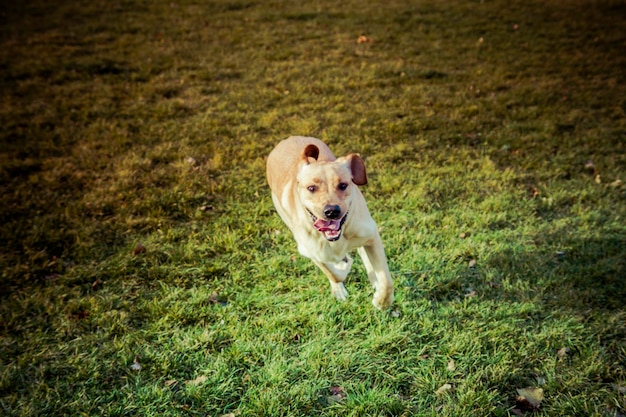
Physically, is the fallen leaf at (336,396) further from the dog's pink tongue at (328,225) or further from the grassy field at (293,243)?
the dog's pink tongue at (328,225)

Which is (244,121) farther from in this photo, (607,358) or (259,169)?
(607,358)

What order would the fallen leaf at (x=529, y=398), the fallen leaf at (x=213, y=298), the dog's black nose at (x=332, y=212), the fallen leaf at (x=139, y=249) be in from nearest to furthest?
the fallen leaf at (x=529, y=398), the dog's black nose at (x=332, y=212), the fallen leaf at (x=213, y=298), the fallen leaf at (x=139, y=249)

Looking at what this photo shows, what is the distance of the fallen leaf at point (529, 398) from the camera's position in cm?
320

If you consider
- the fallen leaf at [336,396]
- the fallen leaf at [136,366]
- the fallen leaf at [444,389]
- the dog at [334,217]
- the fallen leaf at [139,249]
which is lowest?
the fallen leaf at [336,396]

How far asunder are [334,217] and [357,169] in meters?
0.56

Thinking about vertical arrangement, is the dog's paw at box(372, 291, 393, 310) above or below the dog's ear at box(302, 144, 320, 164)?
below

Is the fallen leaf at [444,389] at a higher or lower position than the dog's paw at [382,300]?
lower

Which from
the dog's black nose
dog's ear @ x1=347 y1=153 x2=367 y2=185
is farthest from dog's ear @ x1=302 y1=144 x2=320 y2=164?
the dog's black nose

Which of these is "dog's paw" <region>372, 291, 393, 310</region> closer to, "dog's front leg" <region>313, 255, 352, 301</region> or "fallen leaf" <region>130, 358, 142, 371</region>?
"dog's front leg" <region>313, 255, 352, 301</region>

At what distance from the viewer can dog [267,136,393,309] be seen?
11.3 ft

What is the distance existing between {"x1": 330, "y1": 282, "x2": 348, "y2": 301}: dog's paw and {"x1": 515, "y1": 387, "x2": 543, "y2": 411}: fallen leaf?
1640mm

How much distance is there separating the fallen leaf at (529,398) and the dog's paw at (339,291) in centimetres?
164

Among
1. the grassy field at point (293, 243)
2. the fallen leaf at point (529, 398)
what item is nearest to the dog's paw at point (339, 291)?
the grassy field at point (293, 243)

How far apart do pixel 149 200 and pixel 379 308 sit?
3427 millimetres
